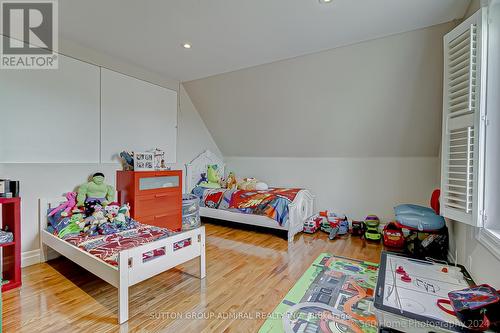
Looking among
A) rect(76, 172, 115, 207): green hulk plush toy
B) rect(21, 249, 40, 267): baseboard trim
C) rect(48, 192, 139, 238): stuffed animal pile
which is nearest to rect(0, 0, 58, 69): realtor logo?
rect(76, 172, 115, 207): green hulk plush toy

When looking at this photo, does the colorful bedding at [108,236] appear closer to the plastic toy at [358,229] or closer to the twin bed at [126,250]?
the twin bed at [126,250]

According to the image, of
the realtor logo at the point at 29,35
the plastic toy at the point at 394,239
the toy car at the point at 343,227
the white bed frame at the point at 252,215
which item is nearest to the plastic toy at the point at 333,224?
the toy car at the point at 343,227

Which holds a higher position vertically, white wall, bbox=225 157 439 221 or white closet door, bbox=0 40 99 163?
white closet door, bbox=0 40 99 163

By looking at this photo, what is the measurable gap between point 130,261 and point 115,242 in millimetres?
524

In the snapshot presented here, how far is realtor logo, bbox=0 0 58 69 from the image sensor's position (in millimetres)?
2239

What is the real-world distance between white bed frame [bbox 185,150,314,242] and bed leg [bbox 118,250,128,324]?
220 cm

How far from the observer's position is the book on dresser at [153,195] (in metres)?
3.14

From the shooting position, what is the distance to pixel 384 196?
389 cm

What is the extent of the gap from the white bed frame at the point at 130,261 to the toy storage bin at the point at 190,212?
1.64 metres

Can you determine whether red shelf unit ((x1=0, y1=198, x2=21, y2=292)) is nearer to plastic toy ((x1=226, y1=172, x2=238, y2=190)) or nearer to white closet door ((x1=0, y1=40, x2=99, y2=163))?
white closet door ((x1=0, y1=40, x2=99, y2=163))

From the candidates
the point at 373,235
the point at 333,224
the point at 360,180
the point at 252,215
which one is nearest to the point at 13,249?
the point at 252,215

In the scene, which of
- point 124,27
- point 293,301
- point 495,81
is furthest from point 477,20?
point 124,27

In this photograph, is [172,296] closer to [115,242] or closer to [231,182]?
[115,242]

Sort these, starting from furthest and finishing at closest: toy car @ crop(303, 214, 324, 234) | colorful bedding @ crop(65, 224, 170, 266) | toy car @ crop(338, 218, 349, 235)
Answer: toy car @ crop(303, 214, 324, 234) → toy car @ crop(338, 218, 349, 235) → colorful bedding @ crop(65, 224, 170, 266)
